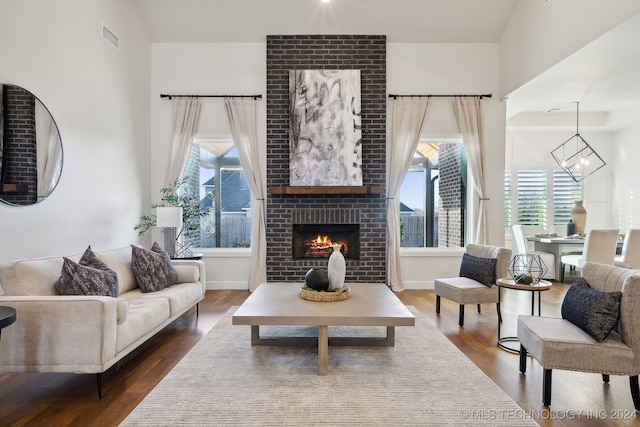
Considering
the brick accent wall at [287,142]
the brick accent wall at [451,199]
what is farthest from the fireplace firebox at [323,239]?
the brick accent wall at [451,199]

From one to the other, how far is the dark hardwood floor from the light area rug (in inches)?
4.6

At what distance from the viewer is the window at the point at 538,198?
7586 millimetres

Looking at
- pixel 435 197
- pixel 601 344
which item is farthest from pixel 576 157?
pixel 601 344

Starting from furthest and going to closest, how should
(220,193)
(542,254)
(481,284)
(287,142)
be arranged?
1. (542,254)
2. (220,193)
3. (287,142)
4. (481,284)

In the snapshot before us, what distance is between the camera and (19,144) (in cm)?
331

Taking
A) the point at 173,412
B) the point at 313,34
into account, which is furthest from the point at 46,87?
the point at 313,34

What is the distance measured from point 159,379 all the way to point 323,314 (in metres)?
1.27

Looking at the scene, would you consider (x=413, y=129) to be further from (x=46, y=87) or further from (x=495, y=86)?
(x=46, y=87)

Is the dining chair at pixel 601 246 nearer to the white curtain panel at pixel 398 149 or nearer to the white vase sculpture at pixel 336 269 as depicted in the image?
the white curtain panel at pixel 398 149

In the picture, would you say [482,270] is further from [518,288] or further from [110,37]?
[110,37]

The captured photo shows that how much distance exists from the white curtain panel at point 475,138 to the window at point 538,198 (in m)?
2.11

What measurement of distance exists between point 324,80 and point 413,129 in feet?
5.00

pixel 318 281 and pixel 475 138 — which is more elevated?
pixel 475 138

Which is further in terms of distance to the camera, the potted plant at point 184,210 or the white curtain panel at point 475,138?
the white curtain panel at point 475,138
